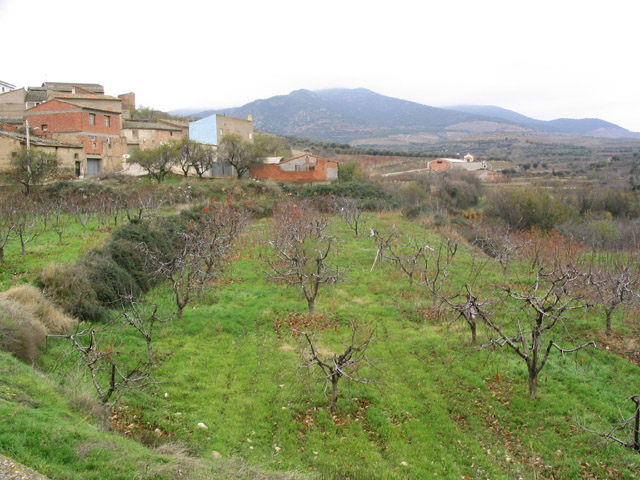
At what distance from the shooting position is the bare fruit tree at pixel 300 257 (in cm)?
1320

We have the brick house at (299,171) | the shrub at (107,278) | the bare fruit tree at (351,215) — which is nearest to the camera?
the shrub at (107,278)

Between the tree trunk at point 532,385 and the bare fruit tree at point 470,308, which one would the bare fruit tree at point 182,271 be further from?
the tree trunk at point 532,385

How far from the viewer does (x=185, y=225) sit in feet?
70.3

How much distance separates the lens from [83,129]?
34.1 meters

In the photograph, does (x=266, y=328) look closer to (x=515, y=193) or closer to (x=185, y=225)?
(x=185, y=225)

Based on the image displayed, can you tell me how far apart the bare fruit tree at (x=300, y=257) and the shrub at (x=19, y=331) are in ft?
20.0

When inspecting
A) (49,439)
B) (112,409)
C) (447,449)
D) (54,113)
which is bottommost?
(447,449)

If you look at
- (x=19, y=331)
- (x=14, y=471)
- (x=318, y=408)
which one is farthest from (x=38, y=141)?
(x=14, y=471)

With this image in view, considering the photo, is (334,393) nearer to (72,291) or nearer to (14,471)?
(14,471)

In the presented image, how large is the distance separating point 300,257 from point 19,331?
292 inches

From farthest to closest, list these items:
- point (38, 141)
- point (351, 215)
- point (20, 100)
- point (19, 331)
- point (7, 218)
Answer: point (20, 100) → point (38, 141) → point (351, 215) → point (7, 218) → point (19, 331)

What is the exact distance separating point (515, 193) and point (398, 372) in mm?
31325

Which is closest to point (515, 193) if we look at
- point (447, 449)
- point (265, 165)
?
point (265, 165)

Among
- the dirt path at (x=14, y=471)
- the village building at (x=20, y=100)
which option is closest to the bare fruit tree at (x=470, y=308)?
the dirt path at (x=14, y=471)
